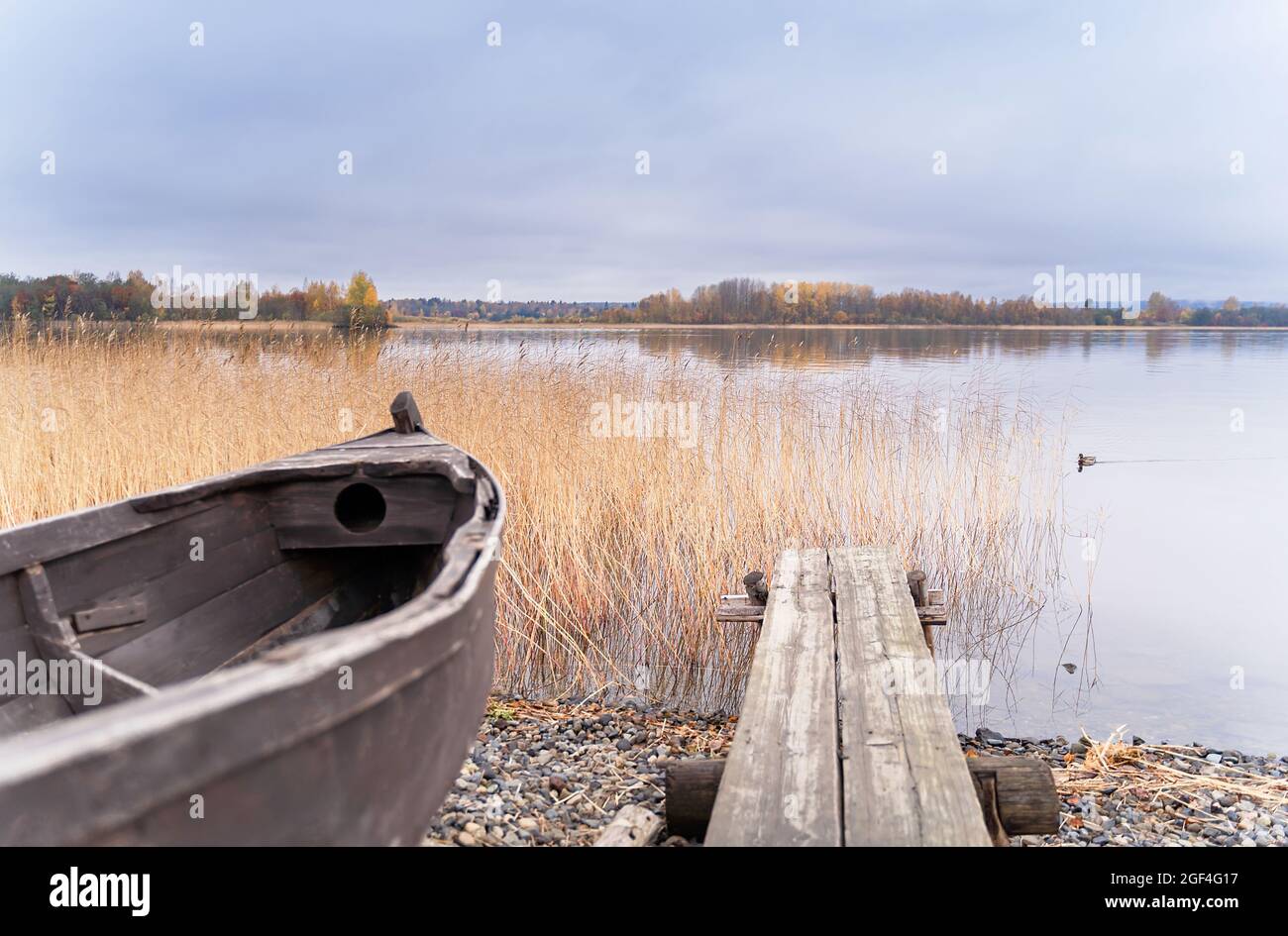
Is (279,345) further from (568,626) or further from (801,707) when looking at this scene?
(801,707)

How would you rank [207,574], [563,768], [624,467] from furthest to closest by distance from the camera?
[624,467]
[563,768]
[207,574]

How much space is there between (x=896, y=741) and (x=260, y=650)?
2013 millimetres

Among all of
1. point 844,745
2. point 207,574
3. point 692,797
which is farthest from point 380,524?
point 844,745

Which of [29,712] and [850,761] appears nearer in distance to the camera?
[29,712]

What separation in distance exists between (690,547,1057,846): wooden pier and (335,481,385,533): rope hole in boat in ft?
5.22

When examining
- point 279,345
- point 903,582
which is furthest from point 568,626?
point 279,345

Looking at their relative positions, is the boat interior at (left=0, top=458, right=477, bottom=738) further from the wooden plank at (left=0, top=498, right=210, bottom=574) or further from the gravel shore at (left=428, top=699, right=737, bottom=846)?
the gravel shore at (left=428, top=699, right=737, bottom=846)

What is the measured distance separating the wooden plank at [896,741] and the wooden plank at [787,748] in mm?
52

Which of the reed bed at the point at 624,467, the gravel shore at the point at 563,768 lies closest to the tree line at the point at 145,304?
the reed bed at the point at 624,467

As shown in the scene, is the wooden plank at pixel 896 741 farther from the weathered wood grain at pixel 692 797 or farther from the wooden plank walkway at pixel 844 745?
the weathered wood grain at pixel 692 797

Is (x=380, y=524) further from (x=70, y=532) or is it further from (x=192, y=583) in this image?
(x=70, y=532)

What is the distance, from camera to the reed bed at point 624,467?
5484mm

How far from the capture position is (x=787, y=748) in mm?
2512

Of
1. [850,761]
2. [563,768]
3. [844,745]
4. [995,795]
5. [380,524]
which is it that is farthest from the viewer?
[563,768]
